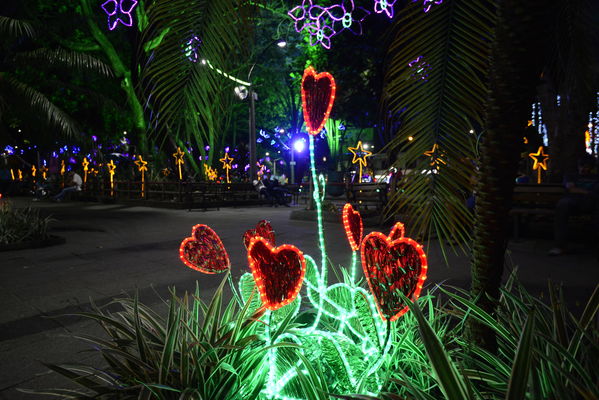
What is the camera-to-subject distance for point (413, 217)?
2209mm

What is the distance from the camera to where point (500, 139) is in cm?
184

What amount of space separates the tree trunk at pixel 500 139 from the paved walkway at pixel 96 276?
526mm

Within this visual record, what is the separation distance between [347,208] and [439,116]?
87 centimetres

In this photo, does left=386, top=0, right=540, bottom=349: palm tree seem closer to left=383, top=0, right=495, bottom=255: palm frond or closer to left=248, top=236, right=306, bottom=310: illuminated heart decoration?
left=383, top=0, right=495, bottom=255: palm frond

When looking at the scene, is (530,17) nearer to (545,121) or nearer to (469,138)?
(469,138)

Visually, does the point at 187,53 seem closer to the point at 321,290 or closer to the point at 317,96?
the point at 317,96

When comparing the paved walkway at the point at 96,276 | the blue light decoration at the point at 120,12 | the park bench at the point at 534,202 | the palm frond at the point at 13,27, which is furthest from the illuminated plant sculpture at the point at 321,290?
the palm frond at the point at 13,27

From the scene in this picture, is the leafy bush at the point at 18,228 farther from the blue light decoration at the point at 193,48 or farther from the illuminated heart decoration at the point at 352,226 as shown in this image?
the illuminated heart decoration at the point at 352,226

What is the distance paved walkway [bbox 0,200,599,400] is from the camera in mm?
3145

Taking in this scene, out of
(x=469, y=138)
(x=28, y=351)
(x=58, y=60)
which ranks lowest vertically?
(x=28, y=351)

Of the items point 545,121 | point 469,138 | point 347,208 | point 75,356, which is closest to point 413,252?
point 469,138

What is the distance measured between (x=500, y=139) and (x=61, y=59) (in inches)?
541

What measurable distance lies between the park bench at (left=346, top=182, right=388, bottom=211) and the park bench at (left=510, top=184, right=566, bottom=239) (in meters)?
3.58

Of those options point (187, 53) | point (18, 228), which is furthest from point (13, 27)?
point (187, 53)
